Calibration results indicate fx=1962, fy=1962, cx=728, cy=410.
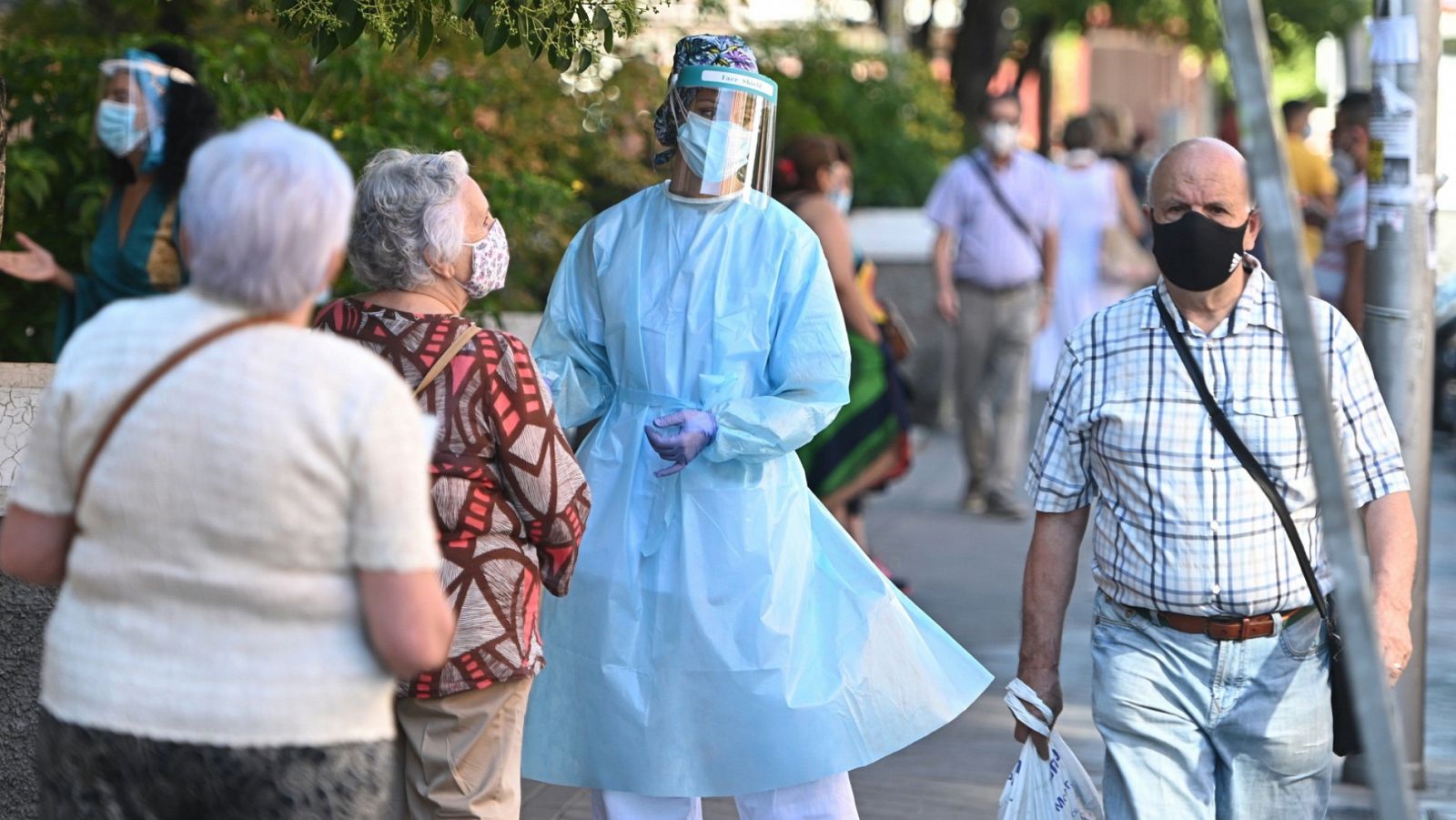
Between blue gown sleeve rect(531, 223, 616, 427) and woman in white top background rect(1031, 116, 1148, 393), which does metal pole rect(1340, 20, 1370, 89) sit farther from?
blue gown sleeve rect(531, 223, 616, 427)

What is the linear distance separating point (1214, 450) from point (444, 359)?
138cm

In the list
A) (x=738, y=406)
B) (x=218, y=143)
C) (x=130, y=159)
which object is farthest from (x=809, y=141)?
(x=218, y=143)

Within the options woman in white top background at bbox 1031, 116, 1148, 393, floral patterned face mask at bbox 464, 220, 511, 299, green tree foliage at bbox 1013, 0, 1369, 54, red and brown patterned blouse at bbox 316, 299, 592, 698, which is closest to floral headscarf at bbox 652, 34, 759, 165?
floral patterned face mask at bbox 464, 220, 511, 299

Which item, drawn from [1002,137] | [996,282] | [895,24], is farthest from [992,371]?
[895,24]

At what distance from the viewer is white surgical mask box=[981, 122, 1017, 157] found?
1030cm

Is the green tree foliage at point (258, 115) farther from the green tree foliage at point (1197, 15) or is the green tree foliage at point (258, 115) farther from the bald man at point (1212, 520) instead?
the green tree foliage at point (1197, 15)

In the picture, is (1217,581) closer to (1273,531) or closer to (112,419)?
(1273,531)

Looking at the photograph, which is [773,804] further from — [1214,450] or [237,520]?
[237,520]

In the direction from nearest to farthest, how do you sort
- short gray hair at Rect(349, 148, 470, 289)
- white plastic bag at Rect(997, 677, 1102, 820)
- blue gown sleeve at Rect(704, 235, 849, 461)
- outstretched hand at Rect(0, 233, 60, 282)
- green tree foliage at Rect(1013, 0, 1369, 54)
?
short gray hair at Rect(349, 148, 470, 289)
white plastic bag at Rect(997, 677, 1102, 820)
blue gown sleeve at Rect(704, 235, 849, 461)
outstretched hand at Rect(0, 233, 60, 282)
green tree foliage at Rect(1013, 0, 1369, 54)

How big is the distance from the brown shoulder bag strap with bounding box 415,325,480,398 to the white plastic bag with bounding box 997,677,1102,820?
50.0 inches

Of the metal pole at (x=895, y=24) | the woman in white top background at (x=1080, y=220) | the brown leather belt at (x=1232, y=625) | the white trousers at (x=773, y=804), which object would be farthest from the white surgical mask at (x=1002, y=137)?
the metal pole at (x=895, y=24)

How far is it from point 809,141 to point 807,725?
13.4 ft

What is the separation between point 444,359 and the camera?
3.29 m

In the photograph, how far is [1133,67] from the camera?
3819 centimetres
